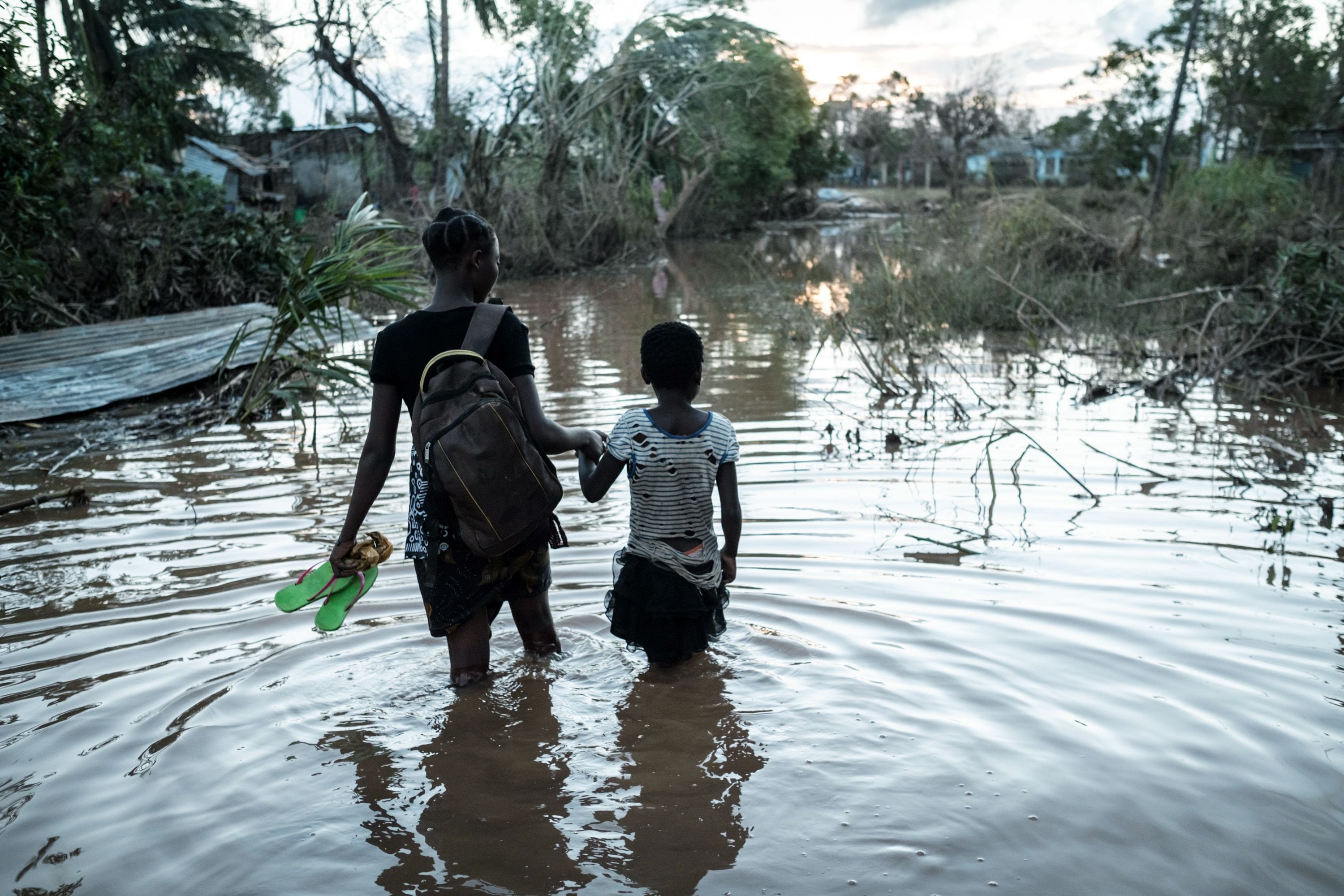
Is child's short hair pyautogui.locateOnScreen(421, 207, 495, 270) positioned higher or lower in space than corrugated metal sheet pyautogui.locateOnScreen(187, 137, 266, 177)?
lower

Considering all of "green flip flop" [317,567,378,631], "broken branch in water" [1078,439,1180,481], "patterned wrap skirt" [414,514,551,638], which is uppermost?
"patterned wrap skirt" [414,514,551,638]

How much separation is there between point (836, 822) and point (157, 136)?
1341 centimetres

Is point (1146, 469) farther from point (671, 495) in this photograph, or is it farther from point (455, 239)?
point (455, 239)

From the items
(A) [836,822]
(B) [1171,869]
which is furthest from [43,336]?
(B) [1171,869]

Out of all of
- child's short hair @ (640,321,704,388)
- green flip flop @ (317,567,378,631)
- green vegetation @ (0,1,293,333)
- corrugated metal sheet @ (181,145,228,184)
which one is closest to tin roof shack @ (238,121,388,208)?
corrugated metal sheet @ (181,145,228,184)

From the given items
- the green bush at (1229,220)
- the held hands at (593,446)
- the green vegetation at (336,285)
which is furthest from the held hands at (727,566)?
the green bush at (1229,220)

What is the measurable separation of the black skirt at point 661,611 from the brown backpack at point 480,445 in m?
0.47

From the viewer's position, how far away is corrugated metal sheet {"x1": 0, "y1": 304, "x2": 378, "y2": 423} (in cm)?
823

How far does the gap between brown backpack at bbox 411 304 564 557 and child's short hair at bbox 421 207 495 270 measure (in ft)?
0.51

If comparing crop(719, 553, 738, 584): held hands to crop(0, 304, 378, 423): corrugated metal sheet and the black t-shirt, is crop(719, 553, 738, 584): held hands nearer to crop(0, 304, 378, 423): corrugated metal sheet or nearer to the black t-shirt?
the black t-shirt

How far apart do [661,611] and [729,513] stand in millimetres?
375

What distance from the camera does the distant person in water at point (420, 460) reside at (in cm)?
296

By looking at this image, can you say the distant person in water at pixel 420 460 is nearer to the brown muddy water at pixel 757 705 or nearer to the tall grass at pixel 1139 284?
the brown muddy water at pixel 757 705

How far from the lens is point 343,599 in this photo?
11.3ft
